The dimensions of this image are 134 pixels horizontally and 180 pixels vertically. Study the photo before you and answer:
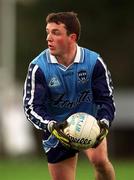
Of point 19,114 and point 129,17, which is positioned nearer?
point 19,114

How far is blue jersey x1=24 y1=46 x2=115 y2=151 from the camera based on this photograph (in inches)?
524

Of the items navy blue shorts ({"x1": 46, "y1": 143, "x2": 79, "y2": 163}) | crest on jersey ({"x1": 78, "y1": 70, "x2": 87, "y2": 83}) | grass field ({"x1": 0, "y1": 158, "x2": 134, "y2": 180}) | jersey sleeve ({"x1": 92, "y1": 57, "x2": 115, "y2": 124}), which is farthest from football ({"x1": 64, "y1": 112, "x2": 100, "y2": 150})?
grass field ({"x1": 0, "y1": 158, "x2": 134, "y2": 180})

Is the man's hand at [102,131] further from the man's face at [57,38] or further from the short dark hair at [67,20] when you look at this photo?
the short dark hair at [67,20]

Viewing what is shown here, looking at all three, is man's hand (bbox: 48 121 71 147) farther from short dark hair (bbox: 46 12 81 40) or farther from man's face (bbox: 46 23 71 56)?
short dark hair (bbox: 46 12 81 40)

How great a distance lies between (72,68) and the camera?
44.3ft

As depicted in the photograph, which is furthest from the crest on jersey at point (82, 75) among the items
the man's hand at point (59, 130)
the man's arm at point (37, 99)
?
the man's hand at point (59, 130)

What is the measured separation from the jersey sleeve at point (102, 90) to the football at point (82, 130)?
1.54 ft

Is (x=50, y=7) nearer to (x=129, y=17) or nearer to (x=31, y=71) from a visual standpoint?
(x=129, y=17)

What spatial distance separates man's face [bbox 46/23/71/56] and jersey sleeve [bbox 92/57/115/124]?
49 centimetres

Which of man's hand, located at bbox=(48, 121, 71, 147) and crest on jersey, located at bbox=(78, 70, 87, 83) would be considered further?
crest on jersey, located at bbox=(78, 70, 87, 83)

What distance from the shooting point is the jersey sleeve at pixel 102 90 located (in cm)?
1355

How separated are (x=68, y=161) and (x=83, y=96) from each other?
86 cm

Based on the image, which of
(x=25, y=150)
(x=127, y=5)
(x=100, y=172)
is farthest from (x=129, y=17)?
(x=100, y=172)

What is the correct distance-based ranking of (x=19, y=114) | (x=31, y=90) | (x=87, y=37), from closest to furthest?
(x=31, y=90) → (x=19, y=114) → (x=87, y=37)
